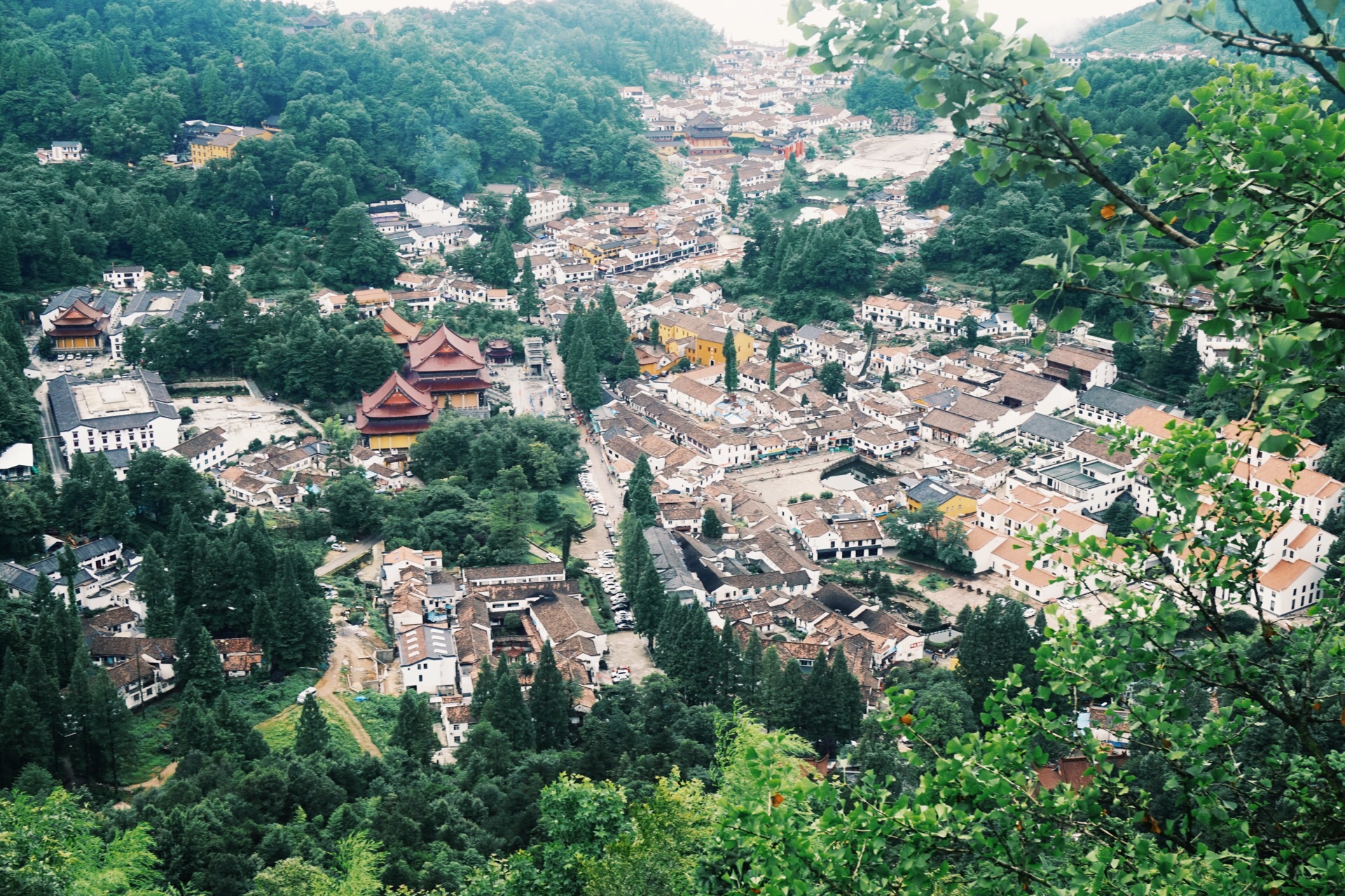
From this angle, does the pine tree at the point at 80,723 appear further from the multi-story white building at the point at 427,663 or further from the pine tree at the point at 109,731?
the multi-story white building at the point at 427,663

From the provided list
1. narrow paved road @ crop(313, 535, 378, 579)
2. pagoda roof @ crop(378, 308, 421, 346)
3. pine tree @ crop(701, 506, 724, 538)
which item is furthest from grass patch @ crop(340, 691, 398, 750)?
pagoda roof @ crop(378, 308, 421, 346)

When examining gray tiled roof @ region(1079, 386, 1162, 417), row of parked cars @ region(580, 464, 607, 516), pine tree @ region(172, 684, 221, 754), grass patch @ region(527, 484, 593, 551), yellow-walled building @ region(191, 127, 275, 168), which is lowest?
row of parked cars @ region(580, 464, 607, 516)

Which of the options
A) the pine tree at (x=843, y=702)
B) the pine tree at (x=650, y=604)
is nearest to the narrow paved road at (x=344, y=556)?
the pine tree at (x=650, y=604)

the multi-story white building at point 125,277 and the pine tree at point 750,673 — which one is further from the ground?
the multi-story white building at point 125,277

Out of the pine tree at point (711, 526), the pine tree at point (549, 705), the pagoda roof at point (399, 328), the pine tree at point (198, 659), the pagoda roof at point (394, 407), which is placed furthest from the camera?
the pagoda roof at point (399, 328)

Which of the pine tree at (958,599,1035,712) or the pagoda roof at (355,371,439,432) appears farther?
the pagoda roof at (355,371,439,432)

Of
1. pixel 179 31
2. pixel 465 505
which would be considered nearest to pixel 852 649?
pixel 465 505

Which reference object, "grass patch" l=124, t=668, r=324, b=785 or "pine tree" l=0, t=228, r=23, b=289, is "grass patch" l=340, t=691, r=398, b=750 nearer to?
"grass patch" l=124, t=668, r=324, b=785
